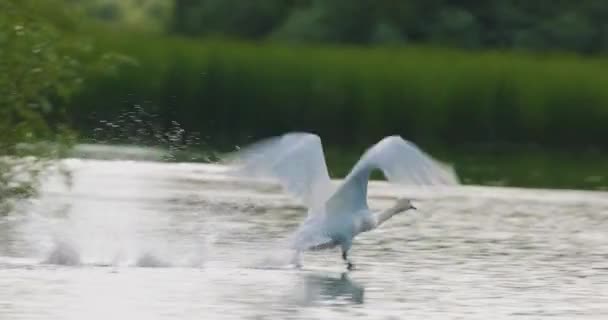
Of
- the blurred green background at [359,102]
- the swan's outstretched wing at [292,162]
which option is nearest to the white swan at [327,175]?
the swan's outstretched wing at [292,162]

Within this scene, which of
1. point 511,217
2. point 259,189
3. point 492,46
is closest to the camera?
point 511,217

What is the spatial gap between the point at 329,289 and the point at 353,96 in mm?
16366

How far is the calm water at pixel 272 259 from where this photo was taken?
13.7m

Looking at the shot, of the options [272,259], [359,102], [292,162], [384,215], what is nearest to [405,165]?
[292,162]

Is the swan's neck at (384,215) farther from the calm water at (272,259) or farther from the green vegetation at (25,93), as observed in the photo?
the green vegetation at (25,93)

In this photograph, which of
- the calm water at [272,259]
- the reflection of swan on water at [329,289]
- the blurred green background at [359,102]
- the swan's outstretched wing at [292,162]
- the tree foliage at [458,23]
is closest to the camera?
the calm water at [272,259]

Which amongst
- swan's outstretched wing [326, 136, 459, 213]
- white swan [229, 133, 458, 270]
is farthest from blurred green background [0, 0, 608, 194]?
swan's outstretched wing [326, 136, 459, 213]

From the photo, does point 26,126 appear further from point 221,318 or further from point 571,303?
point 571,303

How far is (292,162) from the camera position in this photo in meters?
15.2

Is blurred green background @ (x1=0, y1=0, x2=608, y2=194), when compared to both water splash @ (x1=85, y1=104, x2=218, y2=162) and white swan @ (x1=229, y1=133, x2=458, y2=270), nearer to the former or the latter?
water splash @ (x1=85, y1=104, x2=218, y2=162)

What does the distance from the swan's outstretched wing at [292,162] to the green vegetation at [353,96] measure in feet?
45.3

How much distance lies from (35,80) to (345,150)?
46.7ft

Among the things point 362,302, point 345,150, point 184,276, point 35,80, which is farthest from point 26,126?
point 345,150

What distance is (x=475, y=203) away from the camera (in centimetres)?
2258
